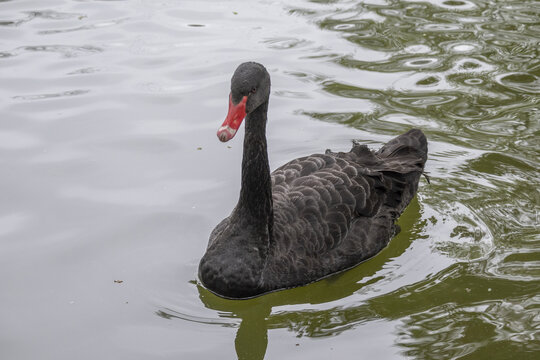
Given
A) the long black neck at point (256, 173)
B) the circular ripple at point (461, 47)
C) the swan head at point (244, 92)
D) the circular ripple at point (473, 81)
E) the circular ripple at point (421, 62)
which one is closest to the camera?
the swan head at point (244, 92)

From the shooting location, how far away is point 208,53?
362 inches

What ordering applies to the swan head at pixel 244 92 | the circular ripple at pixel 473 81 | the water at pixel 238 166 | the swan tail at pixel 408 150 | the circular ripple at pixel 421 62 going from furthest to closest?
1. the circular ripple at pixel 421 62
2. the circular ripple at pixel 473 81
3. the swan tail at pixel 408 150
4. the water at pixel 238 166
5. the swan head at pixel 244 92

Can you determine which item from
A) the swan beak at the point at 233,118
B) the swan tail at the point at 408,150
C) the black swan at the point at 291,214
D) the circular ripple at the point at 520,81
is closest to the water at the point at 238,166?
the circular ripple at the point at 520,81

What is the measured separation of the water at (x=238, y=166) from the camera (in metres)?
4.99

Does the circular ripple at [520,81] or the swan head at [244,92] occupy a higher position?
the swan head at [244,92]

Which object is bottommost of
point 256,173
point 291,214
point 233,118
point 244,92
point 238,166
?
point 238,166

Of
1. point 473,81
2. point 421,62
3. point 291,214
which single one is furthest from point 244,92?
point 421,62

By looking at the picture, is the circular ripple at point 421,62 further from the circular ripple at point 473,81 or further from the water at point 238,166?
the circular ripple at point 473,81

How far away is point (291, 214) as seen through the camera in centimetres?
556

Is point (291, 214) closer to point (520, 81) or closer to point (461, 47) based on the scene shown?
point (520, 81)

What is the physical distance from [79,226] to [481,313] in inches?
118

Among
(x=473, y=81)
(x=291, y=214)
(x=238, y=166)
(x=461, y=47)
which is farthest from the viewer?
(x=461, y=47)

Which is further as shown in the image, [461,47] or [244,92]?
[461,47]

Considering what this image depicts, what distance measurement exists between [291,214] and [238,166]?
1577mm
